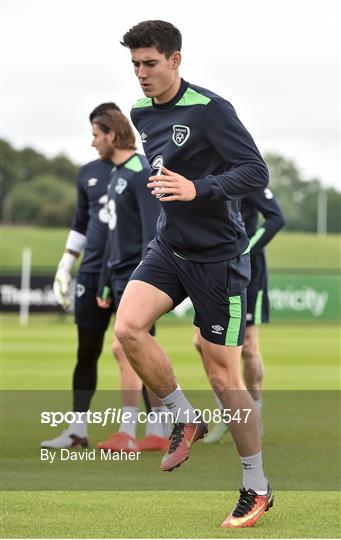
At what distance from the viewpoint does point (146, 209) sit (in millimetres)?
9352

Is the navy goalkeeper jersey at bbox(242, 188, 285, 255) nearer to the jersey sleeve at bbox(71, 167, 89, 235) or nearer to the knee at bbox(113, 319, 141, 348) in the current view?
the jersey sleeve at bbox(71, 167, 89, 235)

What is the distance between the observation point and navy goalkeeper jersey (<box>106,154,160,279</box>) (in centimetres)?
954

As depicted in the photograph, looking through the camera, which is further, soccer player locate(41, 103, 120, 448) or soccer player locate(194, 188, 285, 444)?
soccer player locate(194, 188, 285, 444)

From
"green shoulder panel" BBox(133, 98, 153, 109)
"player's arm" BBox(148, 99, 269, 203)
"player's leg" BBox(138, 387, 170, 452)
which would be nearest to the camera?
"player's arm" BBox(148, 99, 269, 203)

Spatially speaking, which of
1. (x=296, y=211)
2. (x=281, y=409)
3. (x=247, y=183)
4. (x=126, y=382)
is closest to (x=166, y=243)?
(x=247, y=183)

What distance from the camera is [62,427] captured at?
442 inches

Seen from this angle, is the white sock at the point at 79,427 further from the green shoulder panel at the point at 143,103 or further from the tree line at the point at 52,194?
the tree line at the point at 52,194

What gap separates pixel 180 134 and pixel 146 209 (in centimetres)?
258

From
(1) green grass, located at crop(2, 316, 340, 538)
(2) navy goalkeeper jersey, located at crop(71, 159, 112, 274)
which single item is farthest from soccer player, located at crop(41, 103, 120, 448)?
(1) green grass, located at crop(2, 316, 340, 538)

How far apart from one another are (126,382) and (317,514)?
119 inches

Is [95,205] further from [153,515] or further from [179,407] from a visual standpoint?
[153,515]

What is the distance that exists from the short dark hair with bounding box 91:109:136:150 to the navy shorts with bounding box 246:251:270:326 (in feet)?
5.55

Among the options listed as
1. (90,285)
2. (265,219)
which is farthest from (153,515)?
(265,219)

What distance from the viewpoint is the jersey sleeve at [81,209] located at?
1023cm
